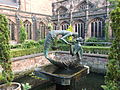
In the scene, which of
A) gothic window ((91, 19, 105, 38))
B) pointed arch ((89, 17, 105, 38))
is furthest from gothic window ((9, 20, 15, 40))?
gothic window ((91, 19, 105, 38))

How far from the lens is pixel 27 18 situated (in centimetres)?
2156

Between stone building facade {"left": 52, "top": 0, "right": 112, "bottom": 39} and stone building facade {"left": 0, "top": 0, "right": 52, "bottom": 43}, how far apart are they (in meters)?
3.18

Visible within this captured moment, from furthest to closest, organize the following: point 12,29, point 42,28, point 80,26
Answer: point 42,28
point 80,26
point 12,29

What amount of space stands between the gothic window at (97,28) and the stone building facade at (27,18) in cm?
989

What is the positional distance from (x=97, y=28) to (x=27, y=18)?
12949mm

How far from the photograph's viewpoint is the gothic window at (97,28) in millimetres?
19391

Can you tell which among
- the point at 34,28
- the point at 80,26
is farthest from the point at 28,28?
the point at 80,26

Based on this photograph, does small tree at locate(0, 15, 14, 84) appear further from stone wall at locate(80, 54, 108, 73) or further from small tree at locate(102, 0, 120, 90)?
stone wall at locate(80, 54, 108, 73)

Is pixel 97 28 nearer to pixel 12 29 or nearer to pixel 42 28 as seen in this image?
pixel 42 28

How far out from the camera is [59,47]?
15719mm

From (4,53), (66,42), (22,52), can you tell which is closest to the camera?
(4,53)

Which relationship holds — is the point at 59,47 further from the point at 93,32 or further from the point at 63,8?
the point at 63,8

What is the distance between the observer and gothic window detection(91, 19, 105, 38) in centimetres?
1939

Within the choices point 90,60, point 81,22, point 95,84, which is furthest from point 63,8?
point 95,84
